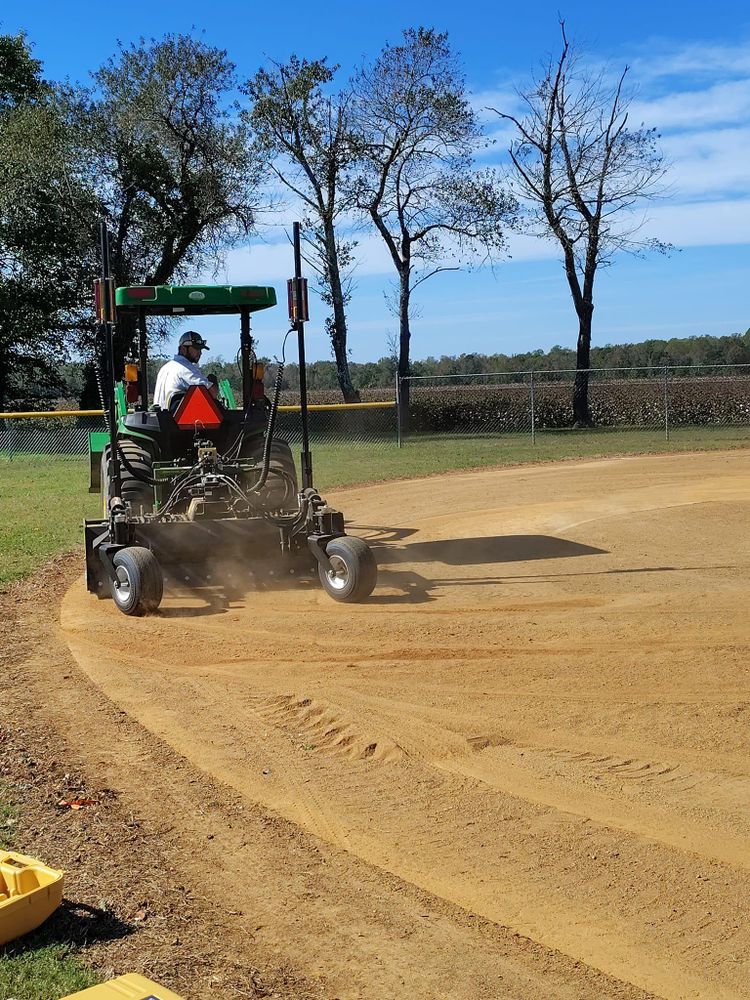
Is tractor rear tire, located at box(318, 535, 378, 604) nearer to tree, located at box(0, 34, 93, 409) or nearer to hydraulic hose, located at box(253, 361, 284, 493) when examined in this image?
hydraulic hose, located at box(253, 361, 284, 493)

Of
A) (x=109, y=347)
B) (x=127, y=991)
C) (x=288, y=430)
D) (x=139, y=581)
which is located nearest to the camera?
(x=127, y=991)

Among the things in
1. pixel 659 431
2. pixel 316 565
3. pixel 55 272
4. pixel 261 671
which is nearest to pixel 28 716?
pixel 261 671

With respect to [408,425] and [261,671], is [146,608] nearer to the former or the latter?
[261,671]

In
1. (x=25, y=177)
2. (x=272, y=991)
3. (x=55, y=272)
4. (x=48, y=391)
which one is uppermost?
(x=25, y=177)

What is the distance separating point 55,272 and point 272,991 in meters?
31.1

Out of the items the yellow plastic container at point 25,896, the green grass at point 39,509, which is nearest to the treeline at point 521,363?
the green grass at point 39,509

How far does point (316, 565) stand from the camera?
1029cm

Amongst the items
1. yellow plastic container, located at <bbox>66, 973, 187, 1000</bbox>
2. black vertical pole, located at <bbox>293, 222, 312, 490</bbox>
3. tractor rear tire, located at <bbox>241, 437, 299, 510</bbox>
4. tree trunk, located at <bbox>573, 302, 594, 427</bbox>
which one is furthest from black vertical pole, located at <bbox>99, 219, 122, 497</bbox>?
tree trunk, located at <bbox>573, 302, 594, 427</bbox>

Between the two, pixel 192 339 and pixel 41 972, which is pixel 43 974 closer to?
pixel 41 972

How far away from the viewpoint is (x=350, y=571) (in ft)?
30.3

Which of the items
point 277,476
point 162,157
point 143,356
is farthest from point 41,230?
point 277,476

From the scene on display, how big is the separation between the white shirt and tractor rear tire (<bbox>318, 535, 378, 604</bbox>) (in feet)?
8.16

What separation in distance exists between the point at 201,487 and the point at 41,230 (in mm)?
24198

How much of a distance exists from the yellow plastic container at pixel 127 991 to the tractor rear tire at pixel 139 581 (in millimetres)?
5592
